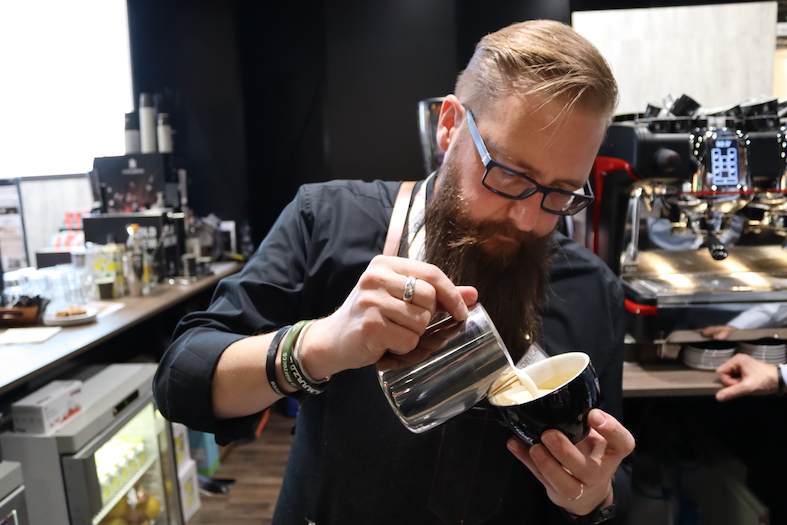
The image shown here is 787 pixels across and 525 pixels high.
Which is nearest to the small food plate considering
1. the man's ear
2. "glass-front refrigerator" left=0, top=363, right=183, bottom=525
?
"glass-front refrigerator" left=0, top=363, right=183, bottom=525

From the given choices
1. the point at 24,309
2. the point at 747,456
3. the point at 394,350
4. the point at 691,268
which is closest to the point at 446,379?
the point at 394,350

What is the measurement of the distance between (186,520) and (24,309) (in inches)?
50.5

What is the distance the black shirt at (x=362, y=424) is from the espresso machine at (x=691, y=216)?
731 mm

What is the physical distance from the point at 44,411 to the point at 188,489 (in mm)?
1237

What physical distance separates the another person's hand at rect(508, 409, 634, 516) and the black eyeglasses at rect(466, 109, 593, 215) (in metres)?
0.36

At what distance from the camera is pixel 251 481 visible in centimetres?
311

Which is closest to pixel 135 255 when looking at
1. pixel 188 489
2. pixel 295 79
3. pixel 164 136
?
pixel 164 136

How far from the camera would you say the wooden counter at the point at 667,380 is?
160 centimetres

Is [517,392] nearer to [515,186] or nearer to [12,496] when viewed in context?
[515,186]

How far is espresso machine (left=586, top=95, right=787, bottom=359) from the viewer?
1.71m

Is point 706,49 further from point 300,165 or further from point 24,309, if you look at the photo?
point 24,309

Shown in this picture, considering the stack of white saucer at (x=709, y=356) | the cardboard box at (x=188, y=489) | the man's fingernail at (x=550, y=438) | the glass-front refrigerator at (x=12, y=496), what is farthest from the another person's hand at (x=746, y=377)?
the cardboard box at (x=188, y=489)

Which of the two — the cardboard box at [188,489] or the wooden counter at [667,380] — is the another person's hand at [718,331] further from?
the cardboard box at [188,489]

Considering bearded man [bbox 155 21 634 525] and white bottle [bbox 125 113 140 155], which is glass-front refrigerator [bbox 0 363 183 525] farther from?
white bottle [bbox 125 113 140 155]
